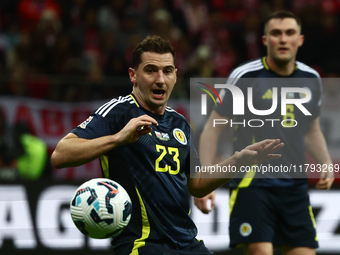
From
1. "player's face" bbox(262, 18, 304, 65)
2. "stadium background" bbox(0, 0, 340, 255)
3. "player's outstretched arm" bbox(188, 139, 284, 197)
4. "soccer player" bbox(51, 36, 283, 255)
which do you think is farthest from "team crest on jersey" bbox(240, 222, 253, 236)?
"stadium background" bbox(0, 0, 340, 255)

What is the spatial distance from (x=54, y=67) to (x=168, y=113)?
672 centimetres

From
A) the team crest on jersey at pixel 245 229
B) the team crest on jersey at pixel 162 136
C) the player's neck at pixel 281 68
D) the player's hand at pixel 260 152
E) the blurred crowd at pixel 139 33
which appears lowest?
the team crest on jersey at pixel 245 229

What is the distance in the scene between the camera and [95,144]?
3.53 meters

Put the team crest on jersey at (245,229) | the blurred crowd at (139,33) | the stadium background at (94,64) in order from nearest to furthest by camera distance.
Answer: the team crest on jersey at (245,229), the stadium background at (94,64), the blurred crowd at (139,33)

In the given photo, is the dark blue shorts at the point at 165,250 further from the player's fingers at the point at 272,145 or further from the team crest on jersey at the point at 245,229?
the team crest on jersey at the point at 245,229

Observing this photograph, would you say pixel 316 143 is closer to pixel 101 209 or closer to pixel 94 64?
pixel 101 209

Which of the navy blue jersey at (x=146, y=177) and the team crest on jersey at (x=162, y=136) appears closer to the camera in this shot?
the navy blue jersey at (x=146, y=177)

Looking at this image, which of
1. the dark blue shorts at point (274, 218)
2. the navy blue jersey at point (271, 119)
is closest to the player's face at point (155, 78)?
the navy blue jersey at point (271, 119)

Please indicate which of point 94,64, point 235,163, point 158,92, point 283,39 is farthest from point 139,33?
point 235,163

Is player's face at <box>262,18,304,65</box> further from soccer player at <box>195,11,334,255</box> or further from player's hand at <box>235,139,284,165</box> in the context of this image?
player's hand at <box>235,139,284,165</box>

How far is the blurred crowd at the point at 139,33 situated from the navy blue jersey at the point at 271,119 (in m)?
3.89

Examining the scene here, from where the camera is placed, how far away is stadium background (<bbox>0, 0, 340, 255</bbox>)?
7.45 m

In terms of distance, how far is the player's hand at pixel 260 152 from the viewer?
3.58m

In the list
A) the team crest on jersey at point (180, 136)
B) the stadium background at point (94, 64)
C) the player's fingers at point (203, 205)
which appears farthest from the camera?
the stadium background at point (94, 64)
